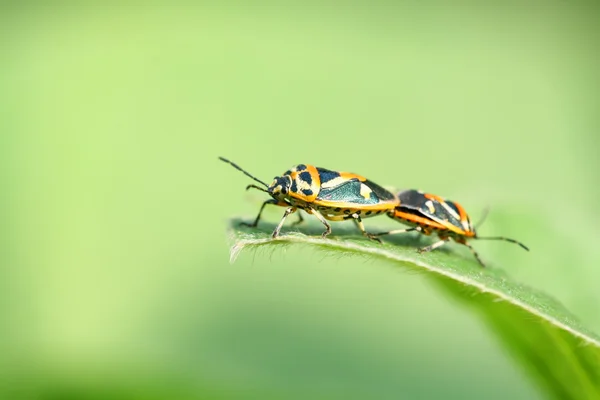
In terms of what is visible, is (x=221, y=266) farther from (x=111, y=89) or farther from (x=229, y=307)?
(x=111, y=89)

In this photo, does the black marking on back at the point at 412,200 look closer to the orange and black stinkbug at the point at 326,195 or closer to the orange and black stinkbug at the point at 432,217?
the orange and black stinkbug at the point at 432,217

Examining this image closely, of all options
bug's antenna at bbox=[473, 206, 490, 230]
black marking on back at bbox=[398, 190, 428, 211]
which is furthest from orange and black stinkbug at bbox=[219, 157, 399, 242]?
bug's antenna at bbox=[473, 206, 490, 230]

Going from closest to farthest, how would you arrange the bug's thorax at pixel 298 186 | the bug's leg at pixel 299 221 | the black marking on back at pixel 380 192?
the bug's thorax at pixel 298 186, the black marking on back at pixel 380 192, the bug's leg at pixel 299 221

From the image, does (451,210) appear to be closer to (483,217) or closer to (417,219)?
(417,219)

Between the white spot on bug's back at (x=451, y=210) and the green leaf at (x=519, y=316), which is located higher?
the white spot on bug's back at (x=451, y=210)

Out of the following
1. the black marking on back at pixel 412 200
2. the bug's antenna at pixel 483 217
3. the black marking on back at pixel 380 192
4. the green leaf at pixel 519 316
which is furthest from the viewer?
the bug's antenna at pixel 483 217

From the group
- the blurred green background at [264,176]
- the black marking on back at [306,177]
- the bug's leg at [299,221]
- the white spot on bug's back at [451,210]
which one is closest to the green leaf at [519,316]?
the blurred green background at [264,176]

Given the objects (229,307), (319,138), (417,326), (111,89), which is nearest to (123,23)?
(111,89)

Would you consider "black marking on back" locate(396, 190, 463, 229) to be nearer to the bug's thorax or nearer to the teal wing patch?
the teal wing patch
